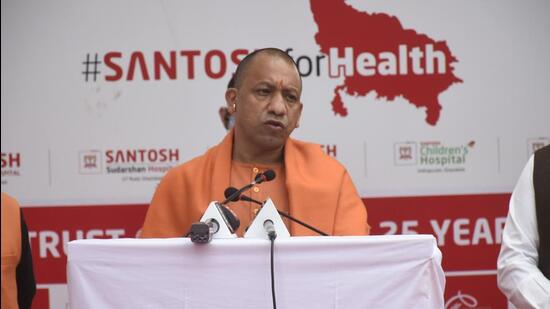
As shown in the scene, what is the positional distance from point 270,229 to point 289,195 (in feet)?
3.47

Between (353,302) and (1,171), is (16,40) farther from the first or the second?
(353,302)

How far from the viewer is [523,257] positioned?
3178mm

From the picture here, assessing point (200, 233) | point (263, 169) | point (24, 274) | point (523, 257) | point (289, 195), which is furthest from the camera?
point (263, 169)

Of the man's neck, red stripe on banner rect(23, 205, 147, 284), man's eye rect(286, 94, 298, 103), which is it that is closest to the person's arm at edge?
the man's neck

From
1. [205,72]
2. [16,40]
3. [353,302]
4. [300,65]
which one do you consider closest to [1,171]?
[16,40]

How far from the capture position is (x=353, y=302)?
2271 millimetres

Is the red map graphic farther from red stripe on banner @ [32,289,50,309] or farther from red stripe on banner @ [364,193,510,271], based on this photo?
red stripe on banner @ [32,289,50,309]

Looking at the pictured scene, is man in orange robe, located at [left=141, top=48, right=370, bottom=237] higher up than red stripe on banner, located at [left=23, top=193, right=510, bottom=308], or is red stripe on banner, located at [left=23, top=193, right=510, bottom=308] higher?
man in orange robe, located at [left=141, top=48, right=370, bottom=237]

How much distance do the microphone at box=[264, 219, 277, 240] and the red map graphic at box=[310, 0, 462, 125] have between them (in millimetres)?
2129

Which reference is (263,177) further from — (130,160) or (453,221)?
(453,221)

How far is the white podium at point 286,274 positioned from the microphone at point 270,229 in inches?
1.1

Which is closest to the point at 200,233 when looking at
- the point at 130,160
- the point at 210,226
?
the point at 210,226

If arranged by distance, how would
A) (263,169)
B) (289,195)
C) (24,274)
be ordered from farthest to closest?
(263,169)
(289,195)
(24,274)

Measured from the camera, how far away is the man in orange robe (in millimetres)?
3385
